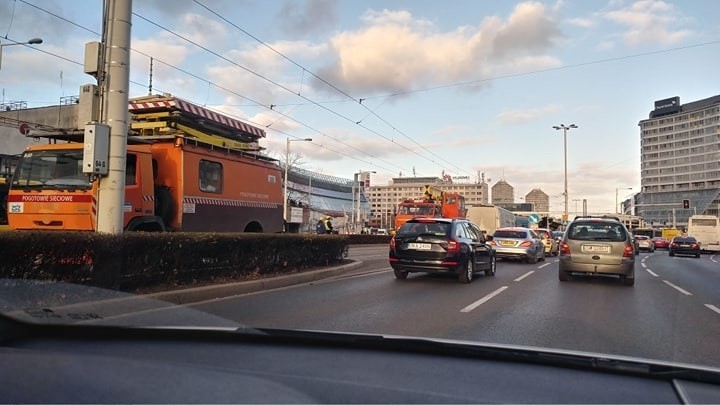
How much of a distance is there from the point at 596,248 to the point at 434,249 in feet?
13.3

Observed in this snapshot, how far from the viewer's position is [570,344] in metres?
6.11

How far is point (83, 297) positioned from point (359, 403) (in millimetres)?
6385

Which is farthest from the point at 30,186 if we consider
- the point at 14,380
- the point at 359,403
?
the point at 359,403

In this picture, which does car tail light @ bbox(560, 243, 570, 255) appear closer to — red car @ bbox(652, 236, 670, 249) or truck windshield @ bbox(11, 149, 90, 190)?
truck windshield @ bbox(11, 149, 90, 190)

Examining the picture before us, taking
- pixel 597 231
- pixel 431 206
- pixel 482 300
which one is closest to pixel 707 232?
pixel 431 206

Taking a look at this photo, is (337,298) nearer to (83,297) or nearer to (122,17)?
(83,297)

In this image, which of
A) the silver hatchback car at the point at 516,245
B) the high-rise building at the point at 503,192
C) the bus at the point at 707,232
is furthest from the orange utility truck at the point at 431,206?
the high-rise building at the point at 503,192

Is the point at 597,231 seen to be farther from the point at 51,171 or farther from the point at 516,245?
the point at 51,171

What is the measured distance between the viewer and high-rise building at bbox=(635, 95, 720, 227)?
104m

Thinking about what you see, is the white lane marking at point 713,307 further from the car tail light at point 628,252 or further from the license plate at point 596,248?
the license plate at point 596,248

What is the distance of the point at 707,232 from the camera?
47.8m

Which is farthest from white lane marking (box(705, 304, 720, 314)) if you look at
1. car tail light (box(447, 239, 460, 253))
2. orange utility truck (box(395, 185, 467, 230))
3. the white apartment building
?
the white apartment building

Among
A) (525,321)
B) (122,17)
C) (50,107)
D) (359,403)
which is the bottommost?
(525,321)

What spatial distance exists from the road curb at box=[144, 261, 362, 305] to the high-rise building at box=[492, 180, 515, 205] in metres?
120
